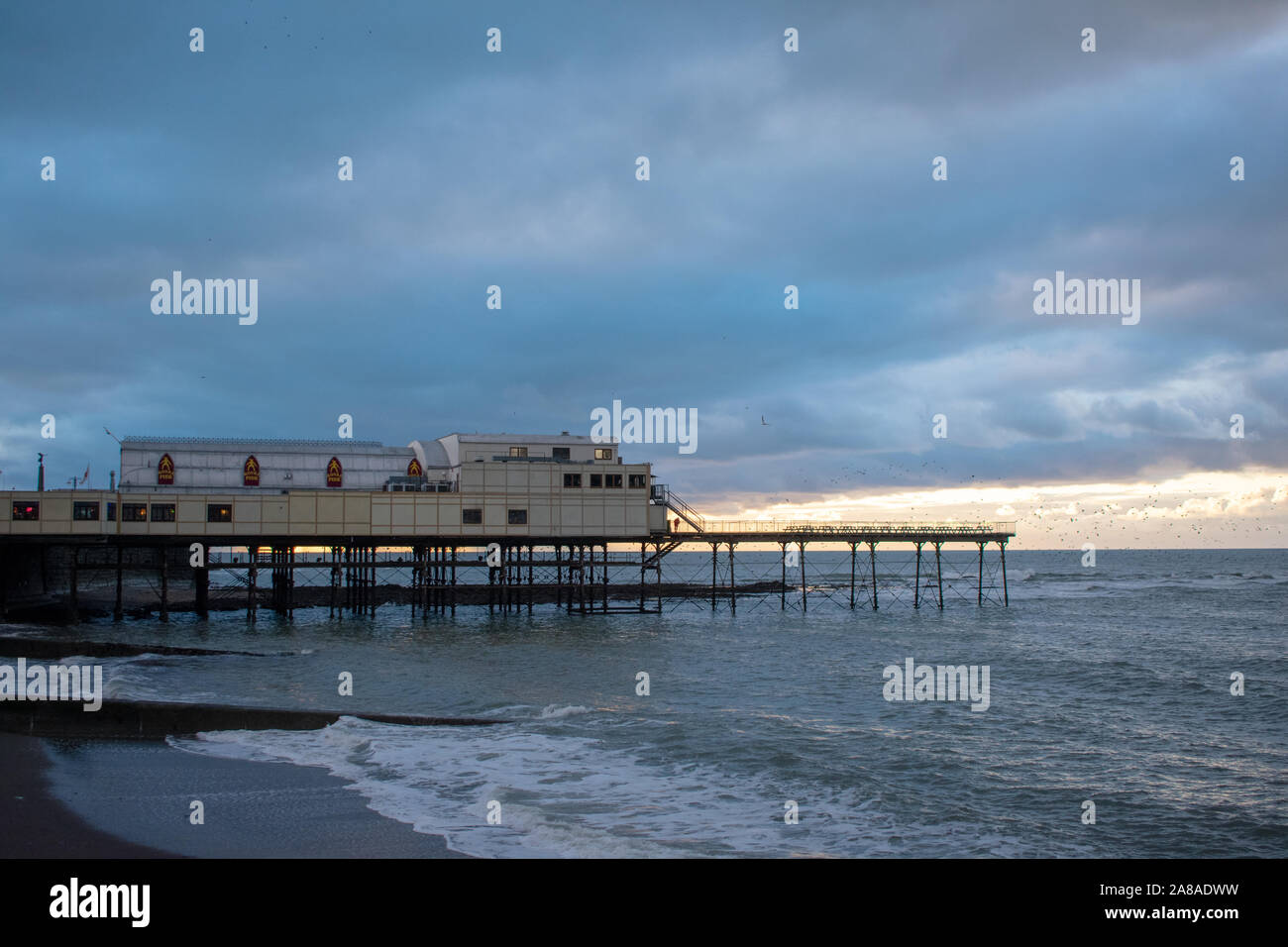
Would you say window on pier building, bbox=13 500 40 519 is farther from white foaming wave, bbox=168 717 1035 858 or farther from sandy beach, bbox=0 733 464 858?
white foaming wave, bbox=168 717 1035 858

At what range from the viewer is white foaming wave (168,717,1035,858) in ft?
47.9

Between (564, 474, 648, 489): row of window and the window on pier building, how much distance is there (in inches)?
1040

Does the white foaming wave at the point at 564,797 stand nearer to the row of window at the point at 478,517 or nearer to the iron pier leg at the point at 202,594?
the row of window at the point at 478,517

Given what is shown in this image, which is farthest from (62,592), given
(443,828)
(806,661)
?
(443,828)

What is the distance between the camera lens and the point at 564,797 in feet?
55.9

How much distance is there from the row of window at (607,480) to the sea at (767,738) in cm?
860

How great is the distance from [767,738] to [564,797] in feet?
23.9

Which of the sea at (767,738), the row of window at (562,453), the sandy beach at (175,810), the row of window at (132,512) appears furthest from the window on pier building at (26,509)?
the sandy beach at (175,810)

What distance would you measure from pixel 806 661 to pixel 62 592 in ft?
169

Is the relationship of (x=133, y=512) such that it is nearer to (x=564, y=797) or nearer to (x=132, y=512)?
(x=132, y=512)

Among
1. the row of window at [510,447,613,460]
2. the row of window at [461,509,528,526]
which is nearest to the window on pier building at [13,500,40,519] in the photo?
the row of window at [461,509,528,526]
